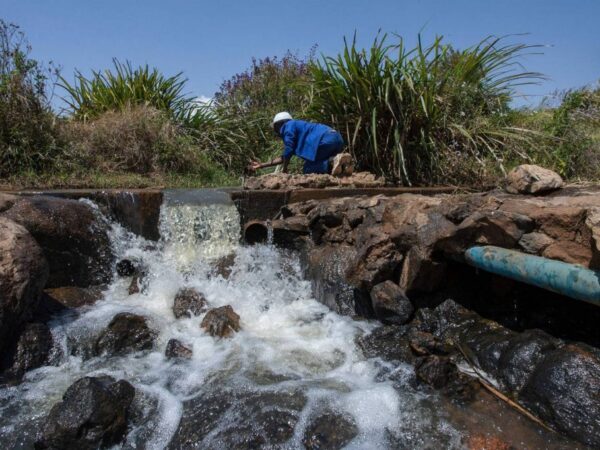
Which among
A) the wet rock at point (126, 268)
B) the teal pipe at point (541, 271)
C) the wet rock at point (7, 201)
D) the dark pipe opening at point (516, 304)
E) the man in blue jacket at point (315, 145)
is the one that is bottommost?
the wet rock at point (126, 268)

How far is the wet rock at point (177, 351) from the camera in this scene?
3.51 m

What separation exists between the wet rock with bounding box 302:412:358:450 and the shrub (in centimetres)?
619

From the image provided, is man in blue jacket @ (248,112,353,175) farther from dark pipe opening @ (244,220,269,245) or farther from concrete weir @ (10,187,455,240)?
dark pipe opening @ (244,220,269,245)

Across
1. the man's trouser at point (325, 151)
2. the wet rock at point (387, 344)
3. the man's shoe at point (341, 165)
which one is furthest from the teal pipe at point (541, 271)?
the man's trouser at point (325, 151)

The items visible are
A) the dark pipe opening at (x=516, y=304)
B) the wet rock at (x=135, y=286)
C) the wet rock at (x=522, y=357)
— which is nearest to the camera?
the wet rock at (x=522, y=357)

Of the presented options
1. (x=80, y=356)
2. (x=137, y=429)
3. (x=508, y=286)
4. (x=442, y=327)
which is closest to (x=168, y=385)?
(x=137, y=429)

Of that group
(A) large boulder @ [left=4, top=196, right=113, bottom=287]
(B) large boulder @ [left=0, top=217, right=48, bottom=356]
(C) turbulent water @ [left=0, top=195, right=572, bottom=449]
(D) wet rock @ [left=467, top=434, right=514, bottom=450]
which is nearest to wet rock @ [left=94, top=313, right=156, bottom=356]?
(C) turbulent water @ [left=0, top=195, right=572, bottom=449]

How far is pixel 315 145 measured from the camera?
6.41 m

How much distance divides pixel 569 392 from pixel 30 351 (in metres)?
3.34

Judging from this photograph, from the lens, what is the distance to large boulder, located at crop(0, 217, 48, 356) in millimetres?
3307

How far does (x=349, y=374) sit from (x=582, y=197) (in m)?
1.94

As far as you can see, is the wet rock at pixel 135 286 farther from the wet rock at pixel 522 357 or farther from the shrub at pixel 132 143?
the shrub at pixel 132 143

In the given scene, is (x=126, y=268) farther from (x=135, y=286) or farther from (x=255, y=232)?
(x=255, y=232)

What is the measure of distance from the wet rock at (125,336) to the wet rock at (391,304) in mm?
1716
